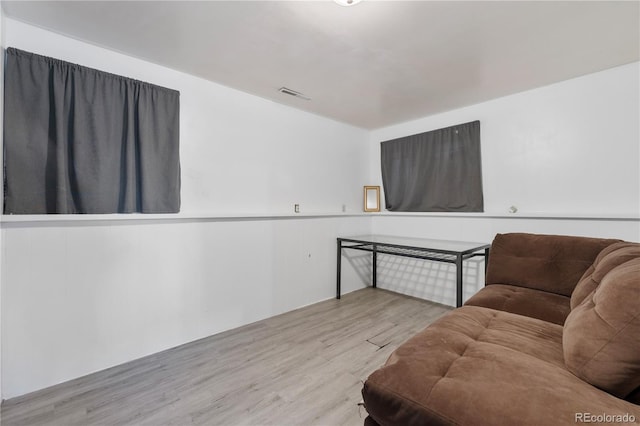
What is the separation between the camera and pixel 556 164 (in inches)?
98.7

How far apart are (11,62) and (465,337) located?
2923mm

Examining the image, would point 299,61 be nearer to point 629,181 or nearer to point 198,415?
point 198,415

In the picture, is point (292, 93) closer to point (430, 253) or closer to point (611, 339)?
point (430, 253)

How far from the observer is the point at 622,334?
81cm

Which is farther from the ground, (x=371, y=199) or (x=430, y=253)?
(x=371, y=199)

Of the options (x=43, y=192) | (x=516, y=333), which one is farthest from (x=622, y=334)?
(x=43, y=192)

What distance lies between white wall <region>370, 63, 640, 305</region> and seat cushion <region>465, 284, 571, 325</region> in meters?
0.97

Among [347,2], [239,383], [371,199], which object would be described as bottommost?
[239,383]

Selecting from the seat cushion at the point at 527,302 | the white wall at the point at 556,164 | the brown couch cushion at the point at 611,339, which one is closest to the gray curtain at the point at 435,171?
the white wall at the point at 556,164

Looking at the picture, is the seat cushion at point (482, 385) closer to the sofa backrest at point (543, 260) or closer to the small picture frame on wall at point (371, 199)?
the sofa backrest at point (543, 260)

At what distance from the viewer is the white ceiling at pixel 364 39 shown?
155 cm

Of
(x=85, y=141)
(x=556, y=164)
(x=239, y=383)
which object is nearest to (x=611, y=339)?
(x=239, y=383)

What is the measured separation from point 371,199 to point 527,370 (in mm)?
3042

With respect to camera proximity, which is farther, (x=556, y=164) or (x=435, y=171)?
(x=435, y=171)
